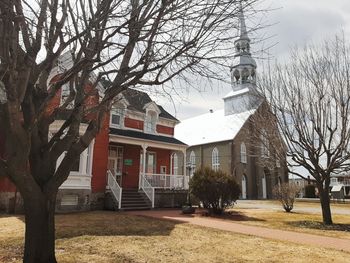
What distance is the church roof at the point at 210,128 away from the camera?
4834cm

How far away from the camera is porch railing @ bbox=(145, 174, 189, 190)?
24078 mm

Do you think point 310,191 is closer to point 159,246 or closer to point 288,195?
point 288,195

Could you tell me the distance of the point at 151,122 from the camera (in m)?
27.6

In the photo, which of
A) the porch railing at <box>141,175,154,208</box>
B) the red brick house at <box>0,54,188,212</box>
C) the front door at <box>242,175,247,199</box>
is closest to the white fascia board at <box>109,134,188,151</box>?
the red brick house at <box>0,54,188,212</box>

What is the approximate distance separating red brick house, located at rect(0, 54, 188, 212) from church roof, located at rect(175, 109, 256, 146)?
2069cm

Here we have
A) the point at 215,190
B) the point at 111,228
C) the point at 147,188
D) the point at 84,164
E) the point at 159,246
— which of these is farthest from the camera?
the point at 147,188

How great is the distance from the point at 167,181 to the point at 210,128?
98.0 ft

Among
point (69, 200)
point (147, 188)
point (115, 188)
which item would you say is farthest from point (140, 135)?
point (69, 200)

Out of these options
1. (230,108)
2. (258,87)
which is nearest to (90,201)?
(258,87)

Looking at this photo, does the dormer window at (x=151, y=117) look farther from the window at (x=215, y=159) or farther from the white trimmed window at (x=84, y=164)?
the window at (x=215, y=159)

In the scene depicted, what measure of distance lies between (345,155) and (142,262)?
13.1m

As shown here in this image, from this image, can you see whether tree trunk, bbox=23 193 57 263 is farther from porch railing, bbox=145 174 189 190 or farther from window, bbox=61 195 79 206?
porch railing, bbox=145 174 189 190

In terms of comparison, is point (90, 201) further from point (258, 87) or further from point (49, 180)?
point (49, 180)

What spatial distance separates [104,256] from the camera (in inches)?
318
